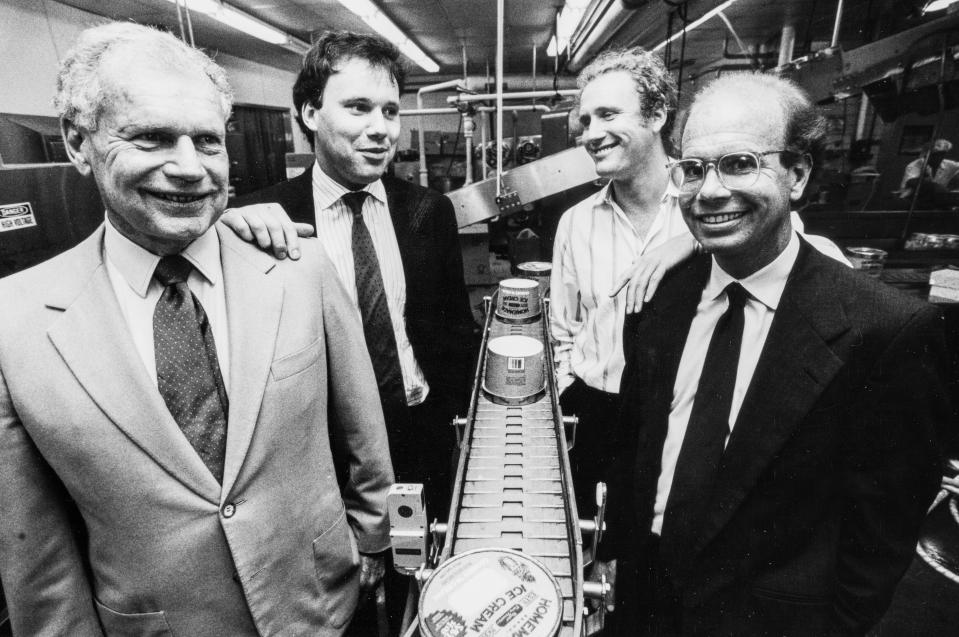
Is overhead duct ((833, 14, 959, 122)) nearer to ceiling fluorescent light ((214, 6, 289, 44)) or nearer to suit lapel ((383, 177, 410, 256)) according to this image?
suit lapel ((383, 177, 410, 256))

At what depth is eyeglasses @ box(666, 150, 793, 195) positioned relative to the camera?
116 centimetres

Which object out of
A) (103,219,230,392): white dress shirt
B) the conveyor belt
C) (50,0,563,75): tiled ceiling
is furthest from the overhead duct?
(50,0,563,75): tiled ceiling

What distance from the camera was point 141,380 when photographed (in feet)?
3.15

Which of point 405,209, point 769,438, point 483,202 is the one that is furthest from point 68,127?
point 483,202

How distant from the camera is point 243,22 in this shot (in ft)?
25.3

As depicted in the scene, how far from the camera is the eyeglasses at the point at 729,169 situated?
1164mm

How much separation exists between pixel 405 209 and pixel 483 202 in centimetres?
137

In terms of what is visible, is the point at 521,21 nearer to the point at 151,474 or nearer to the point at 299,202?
the point at 299,202

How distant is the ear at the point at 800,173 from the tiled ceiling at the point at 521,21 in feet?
11.0

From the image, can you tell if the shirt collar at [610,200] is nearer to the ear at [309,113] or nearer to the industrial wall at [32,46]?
the ear at [309,113]

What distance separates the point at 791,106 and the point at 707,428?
2.76 feet

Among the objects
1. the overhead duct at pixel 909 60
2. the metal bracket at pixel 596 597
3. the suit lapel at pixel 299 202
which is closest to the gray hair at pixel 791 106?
the metal bracket at pixel 596 597

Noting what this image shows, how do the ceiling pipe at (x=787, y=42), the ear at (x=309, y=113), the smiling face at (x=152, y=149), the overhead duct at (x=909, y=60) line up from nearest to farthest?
the smiling face at (x=152, y=149) → the ear at (x=309, y=113) → the overhead duct at (x=909, y=60) → the ceiling pipe at (x=787, y=42)

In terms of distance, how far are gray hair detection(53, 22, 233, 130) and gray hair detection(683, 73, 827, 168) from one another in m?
1.29
